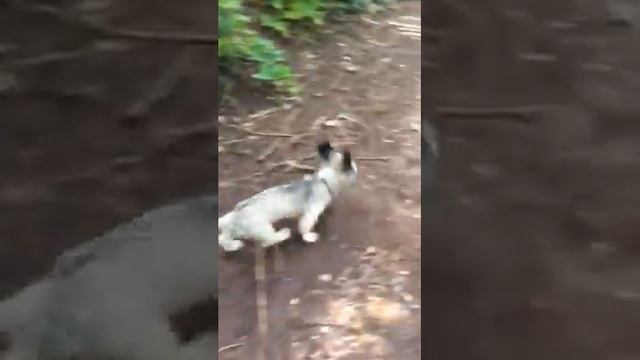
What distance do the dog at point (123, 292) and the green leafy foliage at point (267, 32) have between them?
1.20 metres

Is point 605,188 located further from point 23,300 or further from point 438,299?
point 23,300

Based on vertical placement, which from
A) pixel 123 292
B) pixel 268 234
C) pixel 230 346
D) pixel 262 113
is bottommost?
pixel 268 234

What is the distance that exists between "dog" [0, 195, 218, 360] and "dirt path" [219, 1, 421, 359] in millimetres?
766

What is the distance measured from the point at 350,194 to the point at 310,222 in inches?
4.9

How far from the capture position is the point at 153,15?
49 centimetres

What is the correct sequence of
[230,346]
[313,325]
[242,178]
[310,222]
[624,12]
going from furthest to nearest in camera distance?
[310,222]
[242,178]
[313,325]
[230,346]
[624,12]

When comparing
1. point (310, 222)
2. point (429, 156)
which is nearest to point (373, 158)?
point (310, 222)

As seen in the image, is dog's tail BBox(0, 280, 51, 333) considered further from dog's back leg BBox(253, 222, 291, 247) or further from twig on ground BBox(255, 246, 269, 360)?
dog's back leg BBox(253, 222, 291, 247)

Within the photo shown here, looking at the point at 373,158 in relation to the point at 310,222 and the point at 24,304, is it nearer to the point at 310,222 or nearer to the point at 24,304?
the point at 310,222

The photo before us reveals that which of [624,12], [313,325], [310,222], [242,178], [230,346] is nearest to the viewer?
[624,12]

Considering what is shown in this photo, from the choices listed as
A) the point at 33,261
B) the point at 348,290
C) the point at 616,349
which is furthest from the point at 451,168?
the point at 348,290

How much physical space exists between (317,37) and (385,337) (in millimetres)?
934

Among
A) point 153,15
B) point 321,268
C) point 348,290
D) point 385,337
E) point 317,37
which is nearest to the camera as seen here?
point 153,15

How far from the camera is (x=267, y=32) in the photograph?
6.02ft
